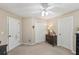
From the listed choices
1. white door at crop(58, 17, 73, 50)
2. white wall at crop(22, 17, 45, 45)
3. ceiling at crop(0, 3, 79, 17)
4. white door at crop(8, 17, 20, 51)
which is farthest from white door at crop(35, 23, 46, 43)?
ceiling at crop(0, 3, 79, 17)

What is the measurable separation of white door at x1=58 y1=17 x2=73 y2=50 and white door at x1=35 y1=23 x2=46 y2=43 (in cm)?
70

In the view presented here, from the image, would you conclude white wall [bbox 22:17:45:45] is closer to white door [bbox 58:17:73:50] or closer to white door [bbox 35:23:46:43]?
white door [bbox 35:23:46:43]

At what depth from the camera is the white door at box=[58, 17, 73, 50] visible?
337 cm

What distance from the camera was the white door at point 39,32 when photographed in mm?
4191

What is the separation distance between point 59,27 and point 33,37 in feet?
4.36

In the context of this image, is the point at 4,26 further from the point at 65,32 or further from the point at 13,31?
the point at 65,32

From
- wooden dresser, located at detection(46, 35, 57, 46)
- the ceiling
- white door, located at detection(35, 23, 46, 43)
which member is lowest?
wooden dresser, located at detection(46, 35, 57, 46)

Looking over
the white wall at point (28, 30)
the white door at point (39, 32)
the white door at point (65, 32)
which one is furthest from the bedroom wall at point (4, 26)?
the white door at point (65, 32)

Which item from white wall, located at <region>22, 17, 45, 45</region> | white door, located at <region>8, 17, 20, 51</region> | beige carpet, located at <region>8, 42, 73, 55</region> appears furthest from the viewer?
white wall, located at <region>22, 17, 45, 45</region>

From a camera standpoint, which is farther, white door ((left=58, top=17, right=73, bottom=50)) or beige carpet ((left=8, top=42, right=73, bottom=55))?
white door ((left=58, top=17, right=73, bottom=50))

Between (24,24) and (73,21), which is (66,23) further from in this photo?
(24,24)

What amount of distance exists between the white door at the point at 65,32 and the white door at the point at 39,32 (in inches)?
27.4

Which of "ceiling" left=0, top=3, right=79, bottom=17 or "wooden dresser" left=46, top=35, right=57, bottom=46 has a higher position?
"ceiling" left=0, top=3, right=79, bottom=17

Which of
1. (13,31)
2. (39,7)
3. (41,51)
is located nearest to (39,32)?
(13,31)
